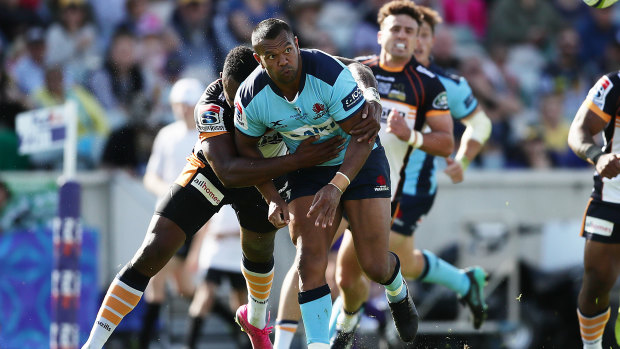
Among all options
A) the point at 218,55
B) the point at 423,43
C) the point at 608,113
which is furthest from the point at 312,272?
the point at 218,55

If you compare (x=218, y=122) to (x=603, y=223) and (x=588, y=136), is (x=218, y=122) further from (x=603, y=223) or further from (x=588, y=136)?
(x=603, y=223)

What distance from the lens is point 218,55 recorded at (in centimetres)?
1347

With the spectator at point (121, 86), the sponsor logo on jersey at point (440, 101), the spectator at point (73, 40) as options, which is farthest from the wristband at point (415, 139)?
the spectator at point (73, 40)

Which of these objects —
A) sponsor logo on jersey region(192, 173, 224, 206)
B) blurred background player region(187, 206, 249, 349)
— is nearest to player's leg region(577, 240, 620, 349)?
sponsor logo on jersey region(192, 173, 224, 206)

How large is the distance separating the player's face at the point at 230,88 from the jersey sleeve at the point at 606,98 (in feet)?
8.87

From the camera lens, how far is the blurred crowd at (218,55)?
1263cm

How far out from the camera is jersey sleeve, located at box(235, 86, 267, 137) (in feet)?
21.0

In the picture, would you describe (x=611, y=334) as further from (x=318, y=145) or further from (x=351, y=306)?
(x=318, y=145)

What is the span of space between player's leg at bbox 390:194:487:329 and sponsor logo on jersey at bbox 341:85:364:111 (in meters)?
2.13

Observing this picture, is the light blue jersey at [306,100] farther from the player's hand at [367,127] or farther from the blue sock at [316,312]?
the blue sock at [316,312]

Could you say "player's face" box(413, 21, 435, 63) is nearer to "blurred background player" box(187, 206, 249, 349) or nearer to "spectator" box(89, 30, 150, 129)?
"blurred background player" box(187, 206, 249, 349)

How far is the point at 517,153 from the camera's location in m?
14.1

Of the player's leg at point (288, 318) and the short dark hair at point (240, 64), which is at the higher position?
the short dark hair at point (240, 64)

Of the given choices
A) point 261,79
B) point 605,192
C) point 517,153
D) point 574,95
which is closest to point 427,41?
point 605,192
